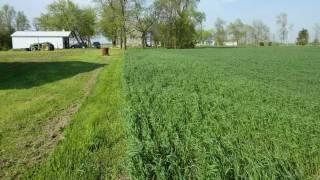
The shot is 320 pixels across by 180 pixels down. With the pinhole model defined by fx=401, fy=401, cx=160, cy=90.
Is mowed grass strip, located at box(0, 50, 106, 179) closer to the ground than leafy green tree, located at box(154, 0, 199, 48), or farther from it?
closer to the ground

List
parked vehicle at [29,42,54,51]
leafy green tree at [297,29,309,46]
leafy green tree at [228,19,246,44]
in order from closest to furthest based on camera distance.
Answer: parked vehicle at [29,42,54,51] < leafy green tree at [297,29,309,46] < leafy green tree at [228,19,246,44]

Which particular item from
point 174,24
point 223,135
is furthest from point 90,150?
point 174,24

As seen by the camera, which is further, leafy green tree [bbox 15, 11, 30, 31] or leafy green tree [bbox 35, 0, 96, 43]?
leafy green tree [bbox 15, 11, 30, 31]

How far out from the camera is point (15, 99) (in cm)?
1288

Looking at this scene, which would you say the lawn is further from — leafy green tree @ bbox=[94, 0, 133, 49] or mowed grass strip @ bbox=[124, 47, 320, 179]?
leafy green tree @ bbox=[94, 0, 133, 49]

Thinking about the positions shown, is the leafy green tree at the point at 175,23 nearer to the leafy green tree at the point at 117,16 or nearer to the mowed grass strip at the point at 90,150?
the leafy green tree at the point at 117,16

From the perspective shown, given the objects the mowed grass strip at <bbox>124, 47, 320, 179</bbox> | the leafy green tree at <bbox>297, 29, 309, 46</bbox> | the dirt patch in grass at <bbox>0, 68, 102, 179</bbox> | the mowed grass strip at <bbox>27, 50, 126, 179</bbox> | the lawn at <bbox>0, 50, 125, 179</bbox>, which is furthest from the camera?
the leafy green tree at <bbox>297, 29, 309, 46</bbox>

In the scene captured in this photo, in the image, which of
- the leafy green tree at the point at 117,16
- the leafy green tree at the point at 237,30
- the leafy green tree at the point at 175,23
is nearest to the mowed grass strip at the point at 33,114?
the leafy green tree at the point at 117,16

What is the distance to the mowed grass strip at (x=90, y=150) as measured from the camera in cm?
562

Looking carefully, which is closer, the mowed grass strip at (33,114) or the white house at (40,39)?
the mowed grass strip at (33,114)

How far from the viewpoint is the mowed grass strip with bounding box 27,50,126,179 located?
221 inches

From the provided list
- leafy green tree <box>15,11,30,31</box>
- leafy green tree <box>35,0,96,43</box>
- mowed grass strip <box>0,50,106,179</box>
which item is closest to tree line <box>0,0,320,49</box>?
leafy green tree <box>35,0,96,43</box>

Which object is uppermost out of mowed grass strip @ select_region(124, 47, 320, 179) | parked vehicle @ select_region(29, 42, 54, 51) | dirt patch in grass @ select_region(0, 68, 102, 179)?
parked vehicle @ select_region(29, 42, 54, 51)

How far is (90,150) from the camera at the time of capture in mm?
6703
